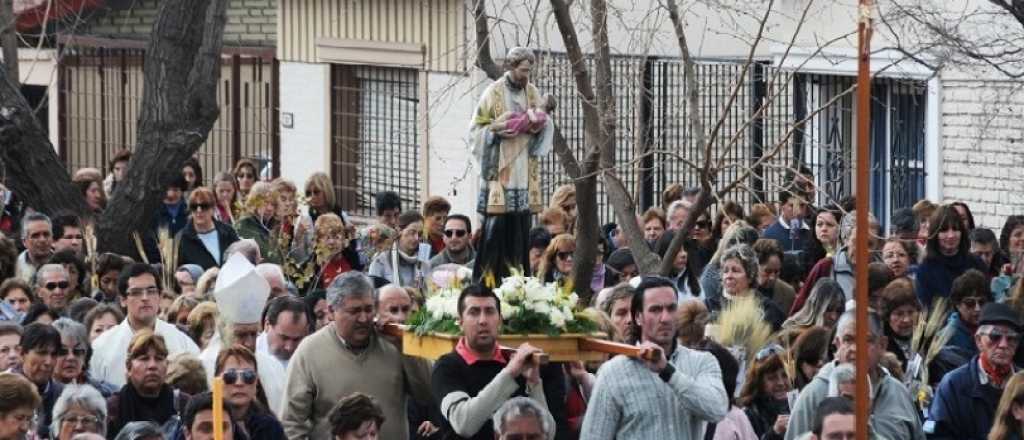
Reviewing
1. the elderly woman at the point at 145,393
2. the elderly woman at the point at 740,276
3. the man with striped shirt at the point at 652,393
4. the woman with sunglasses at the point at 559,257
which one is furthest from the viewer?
the woman with sunglasses at the point at 559,257

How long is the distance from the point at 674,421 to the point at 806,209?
9.04 metres

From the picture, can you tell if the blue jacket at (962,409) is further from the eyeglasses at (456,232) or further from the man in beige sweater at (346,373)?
the eyeglasses at (456,232)

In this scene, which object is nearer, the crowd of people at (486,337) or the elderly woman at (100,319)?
the crowd of people at (486,337)

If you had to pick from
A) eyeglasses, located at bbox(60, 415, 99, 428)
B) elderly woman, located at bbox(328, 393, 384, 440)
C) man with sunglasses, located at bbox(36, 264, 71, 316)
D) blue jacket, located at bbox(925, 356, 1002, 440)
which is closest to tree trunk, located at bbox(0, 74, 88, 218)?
man with sunglasses, located at bbox(36, 264, 71, 316)

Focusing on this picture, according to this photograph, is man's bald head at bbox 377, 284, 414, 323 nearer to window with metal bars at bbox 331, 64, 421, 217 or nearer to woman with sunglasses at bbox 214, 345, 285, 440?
woman with sunglasses at bbox 214, 345, 285, 440

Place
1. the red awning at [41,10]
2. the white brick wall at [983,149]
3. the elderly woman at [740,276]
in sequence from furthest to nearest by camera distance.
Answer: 1. the red awning at [41,10]
2. the white brick wall at [983,149]
3. the elderly woman at [740,276]

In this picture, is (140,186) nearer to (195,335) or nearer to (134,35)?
(195,335)

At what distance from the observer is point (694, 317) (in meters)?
12.2

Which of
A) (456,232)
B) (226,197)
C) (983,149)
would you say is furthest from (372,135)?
(456,232)

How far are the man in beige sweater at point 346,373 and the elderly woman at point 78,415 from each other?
2.92 ft

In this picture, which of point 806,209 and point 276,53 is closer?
point 806,209

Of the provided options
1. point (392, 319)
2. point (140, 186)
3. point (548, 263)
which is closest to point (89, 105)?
point (140, 186)

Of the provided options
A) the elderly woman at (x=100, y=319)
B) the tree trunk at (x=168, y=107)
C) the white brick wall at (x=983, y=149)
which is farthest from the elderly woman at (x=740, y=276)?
the white brick wall at (x=983, y=149)

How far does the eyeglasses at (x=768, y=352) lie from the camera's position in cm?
1230
